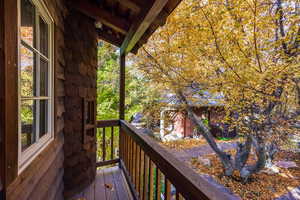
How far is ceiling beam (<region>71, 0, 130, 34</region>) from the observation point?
81.2 inches

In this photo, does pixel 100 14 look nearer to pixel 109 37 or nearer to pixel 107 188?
pixel 109 37

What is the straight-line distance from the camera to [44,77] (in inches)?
55.7

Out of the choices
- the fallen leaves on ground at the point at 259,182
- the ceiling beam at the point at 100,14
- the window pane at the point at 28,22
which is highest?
the ceiling beam at the point at 100,14

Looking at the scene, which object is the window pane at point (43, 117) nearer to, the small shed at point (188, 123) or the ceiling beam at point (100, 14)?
the ceiling beam at point (100, 14)

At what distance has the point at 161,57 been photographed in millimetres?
5738

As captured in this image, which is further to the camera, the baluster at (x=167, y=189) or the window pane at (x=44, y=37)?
the window pane at (x=44, y=37)

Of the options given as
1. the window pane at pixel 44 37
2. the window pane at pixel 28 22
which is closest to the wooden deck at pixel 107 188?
the window pane at pixel 44 37

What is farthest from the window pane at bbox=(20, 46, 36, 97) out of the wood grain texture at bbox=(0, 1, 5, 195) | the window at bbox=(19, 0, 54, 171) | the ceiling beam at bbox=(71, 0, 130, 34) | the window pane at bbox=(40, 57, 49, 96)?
the ceiling beam at bbox=(71, 0, 130, 34)

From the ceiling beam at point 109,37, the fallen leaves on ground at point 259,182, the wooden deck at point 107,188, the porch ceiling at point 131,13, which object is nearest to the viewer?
the porch ceiling at point 131,13

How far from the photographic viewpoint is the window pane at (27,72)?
102 centimetres

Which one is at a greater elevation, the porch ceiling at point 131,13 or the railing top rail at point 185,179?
the porch ceiling at point 131,13

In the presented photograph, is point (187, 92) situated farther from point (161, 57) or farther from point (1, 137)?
point (1, 137)

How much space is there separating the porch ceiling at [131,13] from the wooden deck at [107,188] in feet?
7.60

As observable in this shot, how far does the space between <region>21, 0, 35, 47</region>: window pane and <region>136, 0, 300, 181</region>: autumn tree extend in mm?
4113
